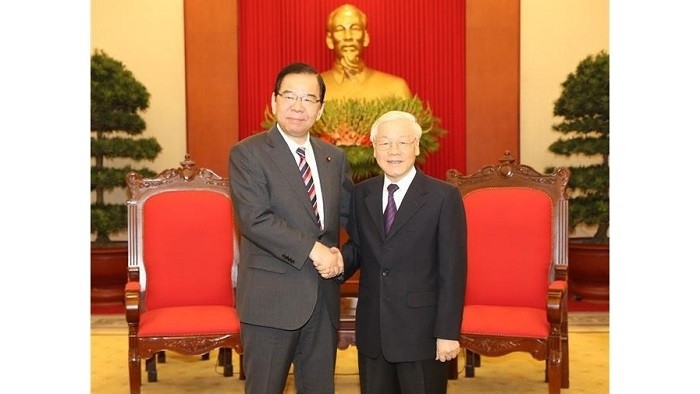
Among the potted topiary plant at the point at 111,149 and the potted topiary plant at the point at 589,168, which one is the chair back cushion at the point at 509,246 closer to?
the potted topiary plant at the point at 589,168

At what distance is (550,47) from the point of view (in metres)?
7.43

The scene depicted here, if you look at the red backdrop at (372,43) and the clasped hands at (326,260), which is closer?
the clasped hands at (326,260)

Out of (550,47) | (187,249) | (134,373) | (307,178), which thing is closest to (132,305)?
(134,373)

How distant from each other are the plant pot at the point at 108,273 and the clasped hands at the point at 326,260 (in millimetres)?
4390

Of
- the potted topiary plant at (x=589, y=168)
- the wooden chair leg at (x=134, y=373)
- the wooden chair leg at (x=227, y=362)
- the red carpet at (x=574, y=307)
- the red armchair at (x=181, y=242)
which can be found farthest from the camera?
the potted topiary plant at (x=589, y=168)

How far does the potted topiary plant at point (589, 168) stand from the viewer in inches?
261

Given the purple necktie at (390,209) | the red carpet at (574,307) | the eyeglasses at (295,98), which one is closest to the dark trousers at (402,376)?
the purple necktie at (390,209)
